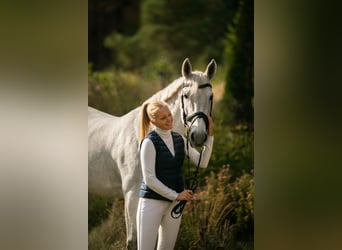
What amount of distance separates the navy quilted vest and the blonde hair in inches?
2.8

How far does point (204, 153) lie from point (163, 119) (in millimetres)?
471

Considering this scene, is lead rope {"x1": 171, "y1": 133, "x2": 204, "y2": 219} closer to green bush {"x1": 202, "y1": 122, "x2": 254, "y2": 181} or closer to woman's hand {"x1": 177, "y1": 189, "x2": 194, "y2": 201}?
woman's hand {"x1": 177, "y1": 189, "x2": 194, "y2": 201}

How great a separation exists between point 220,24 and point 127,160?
1.41m

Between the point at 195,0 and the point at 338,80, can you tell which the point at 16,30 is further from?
the point at 338,80

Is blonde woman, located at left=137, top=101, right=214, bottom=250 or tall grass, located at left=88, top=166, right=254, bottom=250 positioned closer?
blonde woman, located at left=137, top=101, right=214, bottom=250

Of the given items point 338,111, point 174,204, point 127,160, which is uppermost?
point 338,111

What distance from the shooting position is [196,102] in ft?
17.8

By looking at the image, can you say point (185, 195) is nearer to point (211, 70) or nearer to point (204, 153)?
point (204, 153)

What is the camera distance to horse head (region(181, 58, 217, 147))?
543 cm

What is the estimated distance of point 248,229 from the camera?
568cm

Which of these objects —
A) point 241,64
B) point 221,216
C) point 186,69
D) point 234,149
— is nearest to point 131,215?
point 221,216

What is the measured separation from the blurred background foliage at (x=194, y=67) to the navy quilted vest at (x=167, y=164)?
271mm

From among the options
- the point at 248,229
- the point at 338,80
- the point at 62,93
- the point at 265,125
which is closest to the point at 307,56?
the point at 338,80

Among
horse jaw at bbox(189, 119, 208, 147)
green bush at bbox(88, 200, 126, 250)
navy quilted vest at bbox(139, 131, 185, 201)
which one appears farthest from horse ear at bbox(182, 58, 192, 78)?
green bush at bbox(88, 200, 126, 250)
